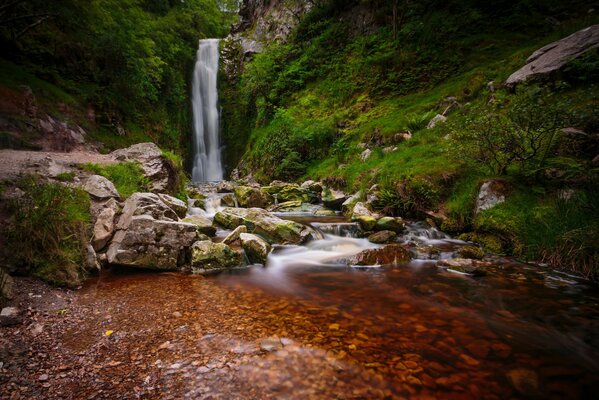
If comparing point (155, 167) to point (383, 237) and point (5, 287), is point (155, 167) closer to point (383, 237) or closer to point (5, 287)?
point (5, 287)

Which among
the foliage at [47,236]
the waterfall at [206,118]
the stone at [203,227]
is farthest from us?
the waterfall at [206,118]

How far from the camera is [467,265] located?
486 cm

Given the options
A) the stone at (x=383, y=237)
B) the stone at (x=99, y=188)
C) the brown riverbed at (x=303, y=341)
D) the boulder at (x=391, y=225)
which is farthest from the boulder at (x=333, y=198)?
the stone at (x=99, y=188)

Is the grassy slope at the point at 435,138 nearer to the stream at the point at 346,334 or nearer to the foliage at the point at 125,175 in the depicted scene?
the stream at the point at 346,334

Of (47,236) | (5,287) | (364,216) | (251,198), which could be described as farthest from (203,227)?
(251,198)

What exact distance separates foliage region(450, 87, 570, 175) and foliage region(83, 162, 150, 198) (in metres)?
7.84

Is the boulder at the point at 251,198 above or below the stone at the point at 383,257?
above

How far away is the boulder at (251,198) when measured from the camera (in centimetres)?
1105

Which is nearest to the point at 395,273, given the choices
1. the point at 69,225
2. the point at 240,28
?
the point at 69,225

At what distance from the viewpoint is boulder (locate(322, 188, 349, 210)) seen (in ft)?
35.3

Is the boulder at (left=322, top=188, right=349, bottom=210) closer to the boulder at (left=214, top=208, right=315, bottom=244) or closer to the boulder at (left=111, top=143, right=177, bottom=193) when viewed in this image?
the boulder at (left=214, top=208, right=315, bottom=244)

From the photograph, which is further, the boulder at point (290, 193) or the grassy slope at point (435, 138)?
the boulder at point (290, 193)

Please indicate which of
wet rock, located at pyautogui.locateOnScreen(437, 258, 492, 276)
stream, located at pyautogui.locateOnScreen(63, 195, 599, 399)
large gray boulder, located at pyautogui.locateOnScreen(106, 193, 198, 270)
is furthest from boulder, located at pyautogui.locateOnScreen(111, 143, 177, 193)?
wet rock, located at pyautogui.locateOnScreen(437, 258, 492, 276)

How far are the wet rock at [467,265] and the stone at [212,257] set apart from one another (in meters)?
3.74
